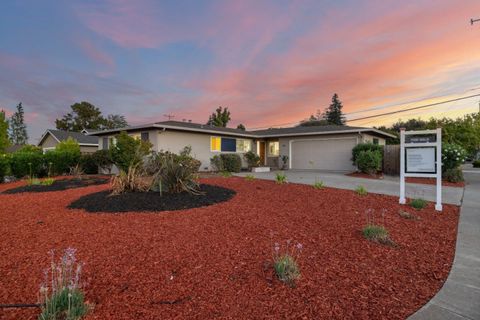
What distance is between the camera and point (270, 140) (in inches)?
915

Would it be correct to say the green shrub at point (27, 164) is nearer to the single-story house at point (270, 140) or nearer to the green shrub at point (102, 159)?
the green shrub at point (102, 159)

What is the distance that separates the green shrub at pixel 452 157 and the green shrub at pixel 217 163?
1258 centimetres

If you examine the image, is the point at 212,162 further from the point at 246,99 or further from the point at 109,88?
the point at 109,88

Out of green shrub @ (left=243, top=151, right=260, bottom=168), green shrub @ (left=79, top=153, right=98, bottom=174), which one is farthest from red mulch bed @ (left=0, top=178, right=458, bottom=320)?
green shrub @ (left=243, top=151, right=260, bottom=168)

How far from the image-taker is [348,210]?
19.8ft

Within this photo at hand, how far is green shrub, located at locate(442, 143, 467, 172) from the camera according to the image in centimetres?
1312

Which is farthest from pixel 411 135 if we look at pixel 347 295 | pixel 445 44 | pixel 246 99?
pixel 246 99

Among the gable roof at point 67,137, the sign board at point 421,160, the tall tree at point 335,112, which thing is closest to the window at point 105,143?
the gable roof at point 67,137

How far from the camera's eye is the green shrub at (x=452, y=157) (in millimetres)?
13125

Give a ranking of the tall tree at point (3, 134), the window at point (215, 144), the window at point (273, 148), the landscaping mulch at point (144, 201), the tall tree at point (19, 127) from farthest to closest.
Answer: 1. the tall tree at point (19, 127)
2. the window at point (273, 148)
3. the tall tree at point (3, 134)
4. the window at point (215, 144)
5. the landscaping mulch at point (144, 201)

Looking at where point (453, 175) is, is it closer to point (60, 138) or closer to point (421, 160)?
point (421, 160)

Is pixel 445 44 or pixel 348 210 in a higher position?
Answer: pixel 445 44

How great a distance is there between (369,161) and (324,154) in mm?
4758

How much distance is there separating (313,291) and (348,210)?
12.6ft
